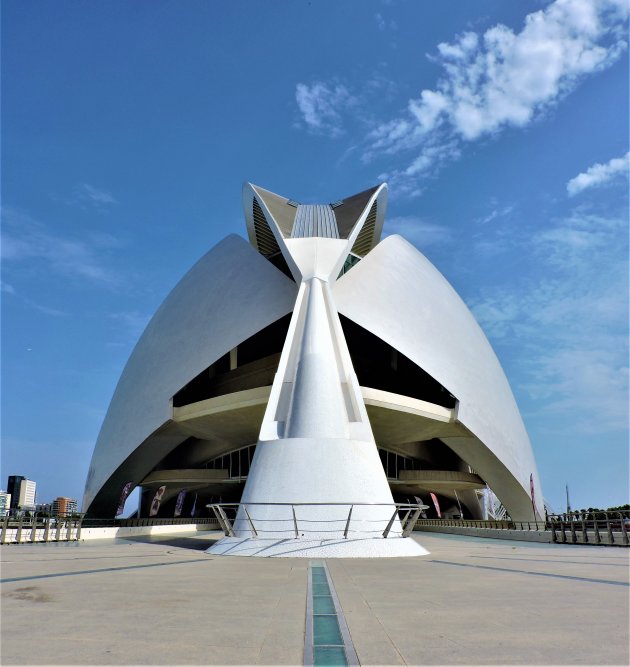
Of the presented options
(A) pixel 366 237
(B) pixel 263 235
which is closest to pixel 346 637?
(B) pixel 263 235

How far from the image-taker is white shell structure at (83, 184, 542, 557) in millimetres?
16906

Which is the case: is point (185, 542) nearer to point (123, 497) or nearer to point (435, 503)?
point (123, 497)

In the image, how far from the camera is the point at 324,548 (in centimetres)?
984

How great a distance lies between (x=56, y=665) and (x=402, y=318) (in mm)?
22821

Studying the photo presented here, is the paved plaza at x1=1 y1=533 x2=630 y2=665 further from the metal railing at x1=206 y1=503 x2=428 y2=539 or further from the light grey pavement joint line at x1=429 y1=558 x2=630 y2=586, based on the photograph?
the metal railing at x1=206 y1=503 x2=428 y2=539

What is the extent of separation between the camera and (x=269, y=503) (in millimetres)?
10547

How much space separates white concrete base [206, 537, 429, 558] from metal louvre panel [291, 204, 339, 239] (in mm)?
15423

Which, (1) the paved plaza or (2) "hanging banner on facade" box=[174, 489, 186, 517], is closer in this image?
(1) the paved plaza

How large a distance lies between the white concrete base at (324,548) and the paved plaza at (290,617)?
340 centimetres

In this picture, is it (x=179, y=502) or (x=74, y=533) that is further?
(x=179, y=502)

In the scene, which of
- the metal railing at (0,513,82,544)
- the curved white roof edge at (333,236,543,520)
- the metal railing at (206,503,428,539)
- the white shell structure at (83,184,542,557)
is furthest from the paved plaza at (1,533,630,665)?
the curved white roof edge at (333,236,543,520)

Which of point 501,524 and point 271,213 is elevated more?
point 271,213

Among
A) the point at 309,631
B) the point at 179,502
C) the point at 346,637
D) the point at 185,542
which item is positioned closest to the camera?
the point at 346,637

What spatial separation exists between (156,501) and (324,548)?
2229cm
